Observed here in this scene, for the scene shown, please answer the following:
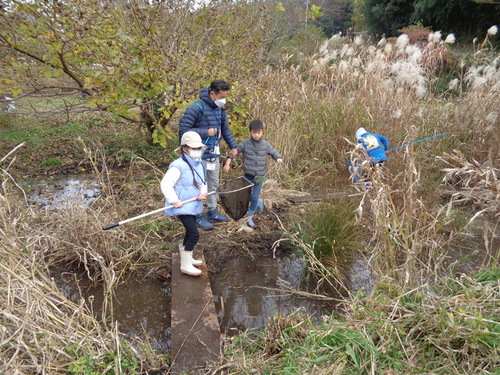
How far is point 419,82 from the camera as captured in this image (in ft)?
20.8

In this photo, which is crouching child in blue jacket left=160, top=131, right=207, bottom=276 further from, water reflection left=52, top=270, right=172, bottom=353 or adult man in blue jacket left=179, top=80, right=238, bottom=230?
adult man in blue jacket left=179, top=80, right=238, bottom=230

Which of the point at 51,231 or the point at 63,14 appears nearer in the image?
the point at 51,231

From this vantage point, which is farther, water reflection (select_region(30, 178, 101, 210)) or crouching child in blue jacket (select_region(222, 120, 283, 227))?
water reflection (select_region(30, 178, 101, 210))

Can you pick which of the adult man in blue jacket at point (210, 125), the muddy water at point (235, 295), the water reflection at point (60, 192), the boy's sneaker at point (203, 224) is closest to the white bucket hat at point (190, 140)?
A: the adult man in blue jacket at point (210, 125)

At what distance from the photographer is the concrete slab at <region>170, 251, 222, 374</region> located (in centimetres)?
Result: 254

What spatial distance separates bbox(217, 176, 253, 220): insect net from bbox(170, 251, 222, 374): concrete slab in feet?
2.32

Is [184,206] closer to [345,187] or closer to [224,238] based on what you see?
[224,238]

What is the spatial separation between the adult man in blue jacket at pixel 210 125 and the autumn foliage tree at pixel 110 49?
127 centimetres

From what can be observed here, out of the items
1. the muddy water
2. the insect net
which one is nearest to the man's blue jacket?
the insect net

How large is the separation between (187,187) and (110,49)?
2988 mm

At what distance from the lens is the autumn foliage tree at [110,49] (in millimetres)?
5055

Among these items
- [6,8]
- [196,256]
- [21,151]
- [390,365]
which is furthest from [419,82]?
[21,151]

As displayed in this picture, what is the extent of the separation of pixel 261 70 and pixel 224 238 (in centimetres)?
448

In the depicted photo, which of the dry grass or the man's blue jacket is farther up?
the man's blue jacket
